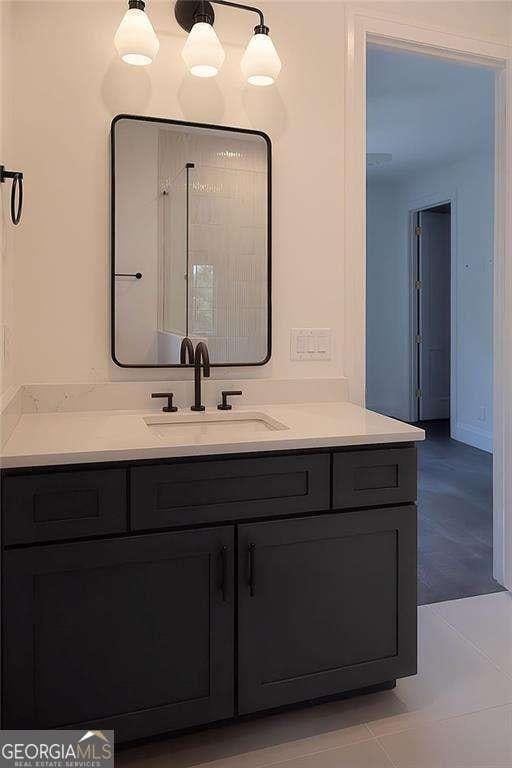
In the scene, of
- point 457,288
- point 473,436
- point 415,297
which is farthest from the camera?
point 415,297

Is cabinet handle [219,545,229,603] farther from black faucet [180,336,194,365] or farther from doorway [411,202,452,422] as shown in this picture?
doorway [411,202,452,422]

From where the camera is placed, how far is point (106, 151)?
1.97 meters

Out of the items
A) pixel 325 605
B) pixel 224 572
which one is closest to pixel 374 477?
pixel 325 605

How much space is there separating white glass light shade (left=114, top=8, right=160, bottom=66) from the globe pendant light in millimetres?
314

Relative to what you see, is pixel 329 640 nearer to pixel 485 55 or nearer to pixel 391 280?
pixel 485 55

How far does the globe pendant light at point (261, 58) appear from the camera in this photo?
1.96m

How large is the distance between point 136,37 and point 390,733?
7.16ft

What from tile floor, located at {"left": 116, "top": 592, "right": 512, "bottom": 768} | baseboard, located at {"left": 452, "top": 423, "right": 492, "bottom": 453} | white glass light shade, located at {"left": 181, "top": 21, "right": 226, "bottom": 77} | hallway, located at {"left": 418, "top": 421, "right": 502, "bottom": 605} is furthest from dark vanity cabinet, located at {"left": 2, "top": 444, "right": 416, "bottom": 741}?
baseboard, located at {"left": 452, "top": 423, "right": 492, "bottom": 453}

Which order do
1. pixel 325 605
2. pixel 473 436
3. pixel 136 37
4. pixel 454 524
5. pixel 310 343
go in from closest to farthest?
1. pixel 325 605
2. pixel 136 37
3. pixel 310 343
4. pixel 454 524
5. pixel 473 436

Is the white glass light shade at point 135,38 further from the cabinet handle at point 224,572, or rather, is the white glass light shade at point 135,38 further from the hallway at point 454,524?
the hallway at point 454,524

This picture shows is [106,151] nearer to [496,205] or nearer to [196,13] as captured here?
[196,13]

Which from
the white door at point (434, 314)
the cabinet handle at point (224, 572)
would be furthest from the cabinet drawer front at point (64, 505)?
the white door at point (434, 314)

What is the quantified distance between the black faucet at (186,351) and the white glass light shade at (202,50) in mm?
885

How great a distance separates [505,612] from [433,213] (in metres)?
4.95
